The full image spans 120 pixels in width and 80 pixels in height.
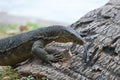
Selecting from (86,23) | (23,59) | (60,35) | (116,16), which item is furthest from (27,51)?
(116,16)

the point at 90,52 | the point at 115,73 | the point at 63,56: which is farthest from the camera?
the point at 63,56

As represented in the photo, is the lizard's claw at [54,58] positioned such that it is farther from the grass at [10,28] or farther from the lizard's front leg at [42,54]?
the grass at [10,28]

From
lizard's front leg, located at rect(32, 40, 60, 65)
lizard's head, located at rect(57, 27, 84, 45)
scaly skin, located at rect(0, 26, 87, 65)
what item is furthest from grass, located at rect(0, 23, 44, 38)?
lizard's head, located at rect(57, 27, 84, 45)

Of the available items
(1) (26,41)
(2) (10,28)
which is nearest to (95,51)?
(1) (26,41)

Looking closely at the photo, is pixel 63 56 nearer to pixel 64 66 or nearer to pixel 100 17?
pixel 64 66

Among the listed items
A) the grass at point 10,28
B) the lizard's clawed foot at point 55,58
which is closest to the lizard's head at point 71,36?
the lizard's clawed foot at point 55,58

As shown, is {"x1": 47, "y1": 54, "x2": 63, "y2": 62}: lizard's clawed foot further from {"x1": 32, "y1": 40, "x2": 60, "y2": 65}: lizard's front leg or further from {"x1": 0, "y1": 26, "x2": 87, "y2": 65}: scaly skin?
{"x1": 0, "y1": 26, "x2": 87, "y2": 65}: scaly skin
